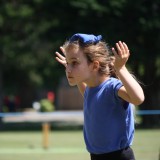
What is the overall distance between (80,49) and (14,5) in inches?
1226

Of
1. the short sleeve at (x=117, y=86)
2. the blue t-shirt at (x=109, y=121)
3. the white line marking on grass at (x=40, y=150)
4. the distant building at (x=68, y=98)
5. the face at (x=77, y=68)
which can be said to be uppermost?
the face at (x=77, y=68)

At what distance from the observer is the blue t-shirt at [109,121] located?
4348 millimetres

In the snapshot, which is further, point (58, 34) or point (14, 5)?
point (14, 5)

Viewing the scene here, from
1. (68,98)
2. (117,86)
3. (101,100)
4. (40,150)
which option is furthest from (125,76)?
(68,98)

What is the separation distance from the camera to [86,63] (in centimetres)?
448

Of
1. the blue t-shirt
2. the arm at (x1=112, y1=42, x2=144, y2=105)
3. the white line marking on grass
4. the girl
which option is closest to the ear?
the girl

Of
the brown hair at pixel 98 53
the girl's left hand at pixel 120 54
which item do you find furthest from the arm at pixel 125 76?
the brown hair at pixel 98 53

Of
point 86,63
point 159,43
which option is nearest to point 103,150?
point 86,63

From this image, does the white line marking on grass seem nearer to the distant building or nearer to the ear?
the ear

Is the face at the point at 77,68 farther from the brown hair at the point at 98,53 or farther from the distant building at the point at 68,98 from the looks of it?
the distant building at the point at 68,98

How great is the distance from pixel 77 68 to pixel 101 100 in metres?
0.30

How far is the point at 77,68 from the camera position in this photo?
4.47m

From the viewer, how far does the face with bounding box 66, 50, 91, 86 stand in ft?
14.6

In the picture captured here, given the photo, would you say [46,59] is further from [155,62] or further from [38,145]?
[38,145]
